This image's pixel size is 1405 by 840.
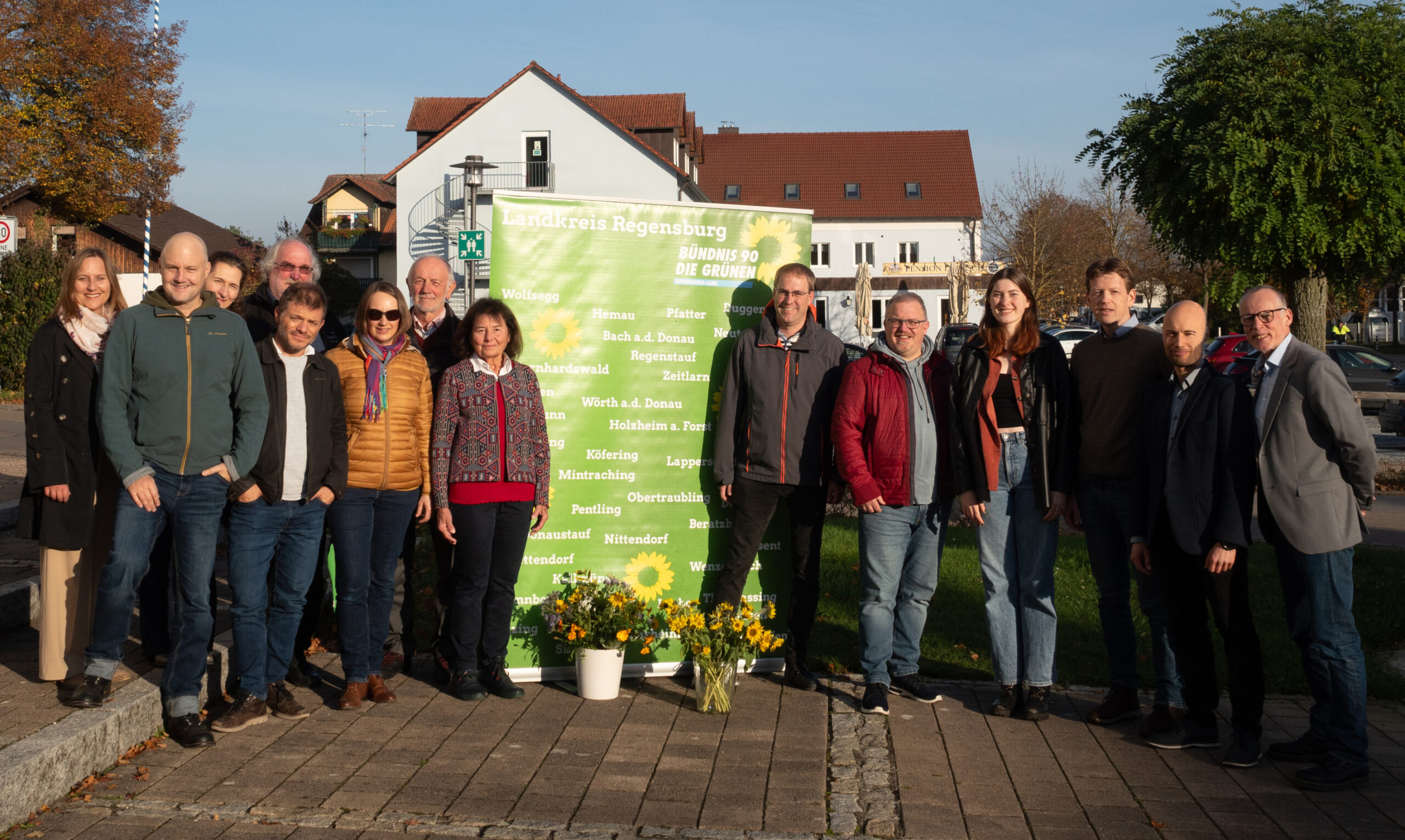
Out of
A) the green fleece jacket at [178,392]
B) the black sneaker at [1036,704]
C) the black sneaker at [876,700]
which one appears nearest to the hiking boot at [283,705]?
the green fleece jacket at [178,392]

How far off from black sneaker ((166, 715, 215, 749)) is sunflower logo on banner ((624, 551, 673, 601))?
2252mm

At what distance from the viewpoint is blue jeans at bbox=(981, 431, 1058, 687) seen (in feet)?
17.8

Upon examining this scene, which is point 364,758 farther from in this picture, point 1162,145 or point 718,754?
point 1162,145

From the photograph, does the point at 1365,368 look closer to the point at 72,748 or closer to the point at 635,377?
the point at 635,377

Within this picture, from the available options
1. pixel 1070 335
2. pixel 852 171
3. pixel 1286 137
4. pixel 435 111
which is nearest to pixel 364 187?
pixel 435 111

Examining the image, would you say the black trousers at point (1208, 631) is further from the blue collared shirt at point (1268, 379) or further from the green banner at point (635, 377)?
the green banner at point (635, 377)

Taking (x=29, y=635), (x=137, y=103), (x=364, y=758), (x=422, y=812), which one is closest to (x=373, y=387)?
(x=364, y=758)

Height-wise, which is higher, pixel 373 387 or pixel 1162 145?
pixel 1162 145

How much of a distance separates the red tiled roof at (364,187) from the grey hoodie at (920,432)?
57477mm

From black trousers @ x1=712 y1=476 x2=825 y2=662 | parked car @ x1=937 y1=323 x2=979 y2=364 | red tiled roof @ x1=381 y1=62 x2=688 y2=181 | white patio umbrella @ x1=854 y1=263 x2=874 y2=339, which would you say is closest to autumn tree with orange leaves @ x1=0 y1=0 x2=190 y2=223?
A: red tiled roof @ x1=381 y1=62 x2=688 y2=181

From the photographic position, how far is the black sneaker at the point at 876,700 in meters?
5.46

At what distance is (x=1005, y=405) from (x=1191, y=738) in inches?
68.1

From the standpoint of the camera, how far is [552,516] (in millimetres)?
6121

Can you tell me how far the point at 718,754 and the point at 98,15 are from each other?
3587 cm
